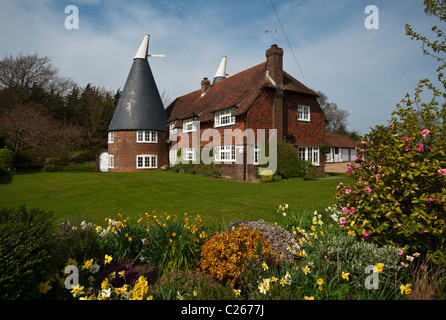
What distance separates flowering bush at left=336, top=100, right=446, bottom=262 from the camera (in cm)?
404

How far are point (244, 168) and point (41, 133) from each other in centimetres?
2033

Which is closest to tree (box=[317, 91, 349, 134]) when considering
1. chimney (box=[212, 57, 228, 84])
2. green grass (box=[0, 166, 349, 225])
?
chimney (box=[212, 57, 228, 84])

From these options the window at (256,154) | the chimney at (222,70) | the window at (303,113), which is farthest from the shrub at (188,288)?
the chimney at (222,70)

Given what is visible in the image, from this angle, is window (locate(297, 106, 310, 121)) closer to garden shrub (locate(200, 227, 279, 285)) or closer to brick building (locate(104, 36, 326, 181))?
brick building (locate(104, 36, 326, 181))

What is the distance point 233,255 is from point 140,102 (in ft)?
92.7

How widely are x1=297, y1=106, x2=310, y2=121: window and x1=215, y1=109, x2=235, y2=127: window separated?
599 centimetres

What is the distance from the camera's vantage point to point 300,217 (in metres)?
6.71

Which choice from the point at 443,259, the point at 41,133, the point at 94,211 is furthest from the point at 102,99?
the point at 443,259

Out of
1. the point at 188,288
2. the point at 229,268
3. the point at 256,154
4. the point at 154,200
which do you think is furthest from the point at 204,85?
the point at 188,288

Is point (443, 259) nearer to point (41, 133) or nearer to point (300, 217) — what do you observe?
point (300, 217)

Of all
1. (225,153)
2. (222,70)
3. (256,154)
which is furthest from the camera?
(222,70)

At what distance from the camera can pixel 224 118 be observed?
75.4ft

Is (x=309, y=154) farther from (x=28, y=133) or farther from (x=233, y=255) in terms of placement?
(x=28, y=133)
